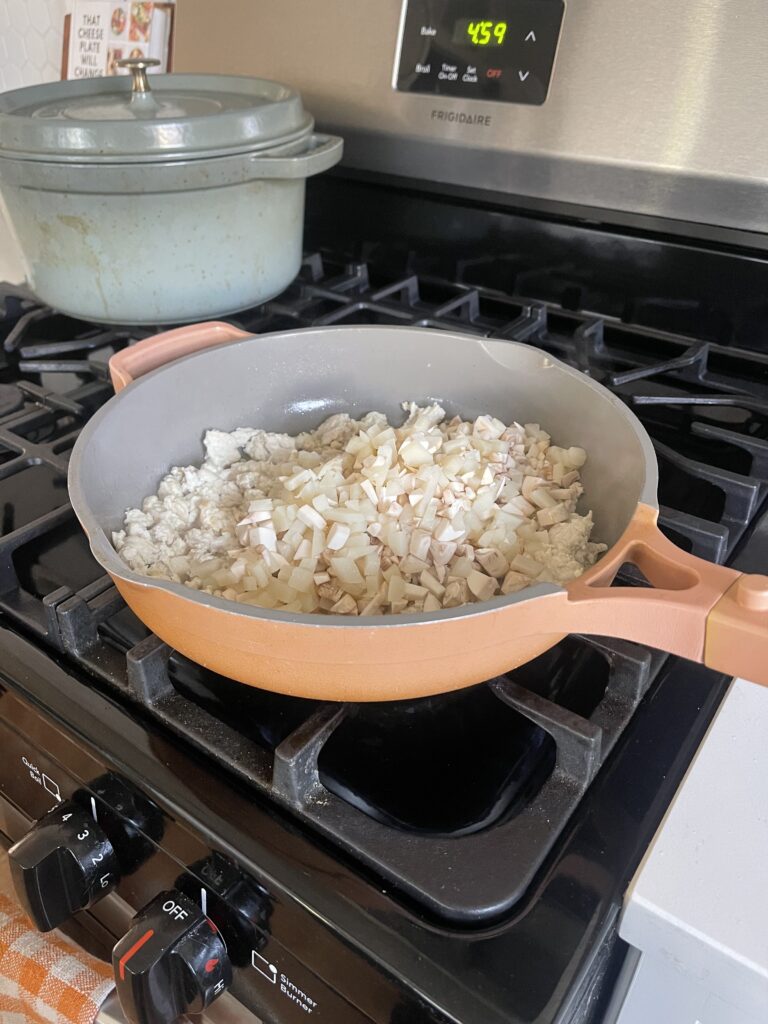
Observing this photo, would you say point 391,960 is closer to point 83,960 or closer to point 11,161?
point 83,960

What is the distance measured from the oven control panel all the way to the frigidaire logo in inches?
0.6

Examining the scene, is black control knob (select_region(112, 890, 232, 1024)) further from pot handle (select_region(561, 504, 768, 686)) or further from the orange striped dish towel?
pot handle (select_region(561, 504, 768, 686))

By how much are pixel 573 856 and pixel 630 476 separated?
22 centimetres

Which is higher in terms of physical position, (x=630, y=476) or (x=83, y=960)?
(x=630, y=476)

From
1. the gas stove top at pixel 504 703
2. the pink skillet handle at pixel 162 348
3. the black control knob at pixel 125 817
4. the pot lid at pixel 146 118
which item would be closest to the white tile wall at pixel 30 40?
the pot lid at pixel 146 118

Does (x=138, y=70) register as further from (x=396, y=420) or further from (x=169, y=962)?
(x=169, y=962)

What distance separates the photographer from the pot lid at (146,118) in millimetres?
654

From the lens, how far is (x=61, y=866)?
0.44 meters

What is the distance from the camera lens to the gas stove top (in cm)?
37

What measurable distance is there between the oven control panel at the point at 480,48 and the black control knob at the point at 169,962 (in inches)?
28.6

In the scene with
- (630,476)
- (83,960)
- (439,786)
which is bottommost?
(83,960)

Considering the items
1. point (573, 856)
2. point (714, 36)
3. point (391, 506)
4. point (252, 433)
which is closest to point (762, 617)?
point (573, 856)

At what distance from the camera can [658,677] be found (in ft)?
1.58

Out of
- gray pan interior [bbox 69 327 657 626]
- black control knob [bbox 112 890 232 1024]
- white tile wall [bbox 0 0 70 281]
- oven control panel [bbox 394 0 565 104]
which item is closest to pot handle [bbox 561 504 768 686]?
gray pan interior [bbox 69 327 657 626]
